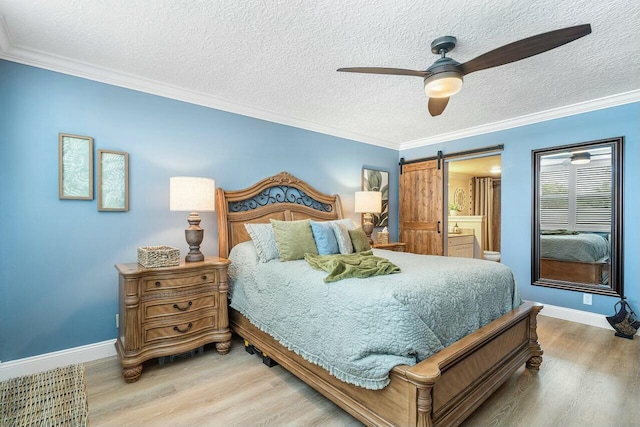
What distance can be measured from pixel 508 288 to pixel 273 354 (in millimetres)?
1898

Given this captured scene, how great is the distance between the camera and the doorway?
613 centimetres

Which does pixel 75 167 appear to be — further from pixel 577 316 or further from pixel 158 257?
pixel 577 316

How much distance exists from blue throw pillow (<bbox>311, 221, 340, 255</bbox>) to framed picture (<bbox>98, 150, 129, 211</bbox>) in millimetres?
1747

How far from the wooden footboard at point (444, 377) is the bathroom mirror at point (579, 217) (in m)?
1.72

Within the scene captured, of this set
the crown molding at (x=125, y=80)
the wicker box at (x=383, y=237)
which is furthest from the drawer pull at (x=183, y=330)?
the wicker box at (x=383, y=237)

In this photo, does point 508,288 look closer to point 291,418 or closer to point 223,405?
point 291,418

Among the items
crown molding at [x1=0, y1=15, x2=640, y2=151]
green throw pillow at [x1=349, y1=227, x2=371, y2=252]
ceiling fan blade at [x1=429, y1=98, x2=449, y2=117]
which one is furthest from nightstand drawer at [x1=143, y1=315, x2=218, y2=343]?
ceiling fan blade at [x1=429, y1=98, x2=449, y2=117]

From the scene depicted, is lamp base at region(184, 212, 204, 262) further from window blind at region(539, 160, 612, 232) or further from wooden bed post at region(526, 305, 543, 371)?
window blind at region(539, 160, 612, 232)

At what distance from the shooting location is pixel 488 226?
7.06 m

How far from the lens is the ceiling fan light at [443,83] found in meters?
1.99

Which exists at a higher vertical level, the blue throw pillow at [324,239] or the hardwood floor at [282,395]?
the blue throw pillow at [324,239]

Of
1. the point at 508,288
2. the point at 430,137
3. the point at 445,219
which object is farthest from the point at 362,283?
the point at 430,137

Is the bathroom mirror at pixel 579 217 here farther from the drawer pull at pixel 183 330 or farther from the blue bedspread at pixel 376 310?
the drawer pull at pixel 183 330

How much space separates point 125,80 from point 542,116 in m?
4.59
